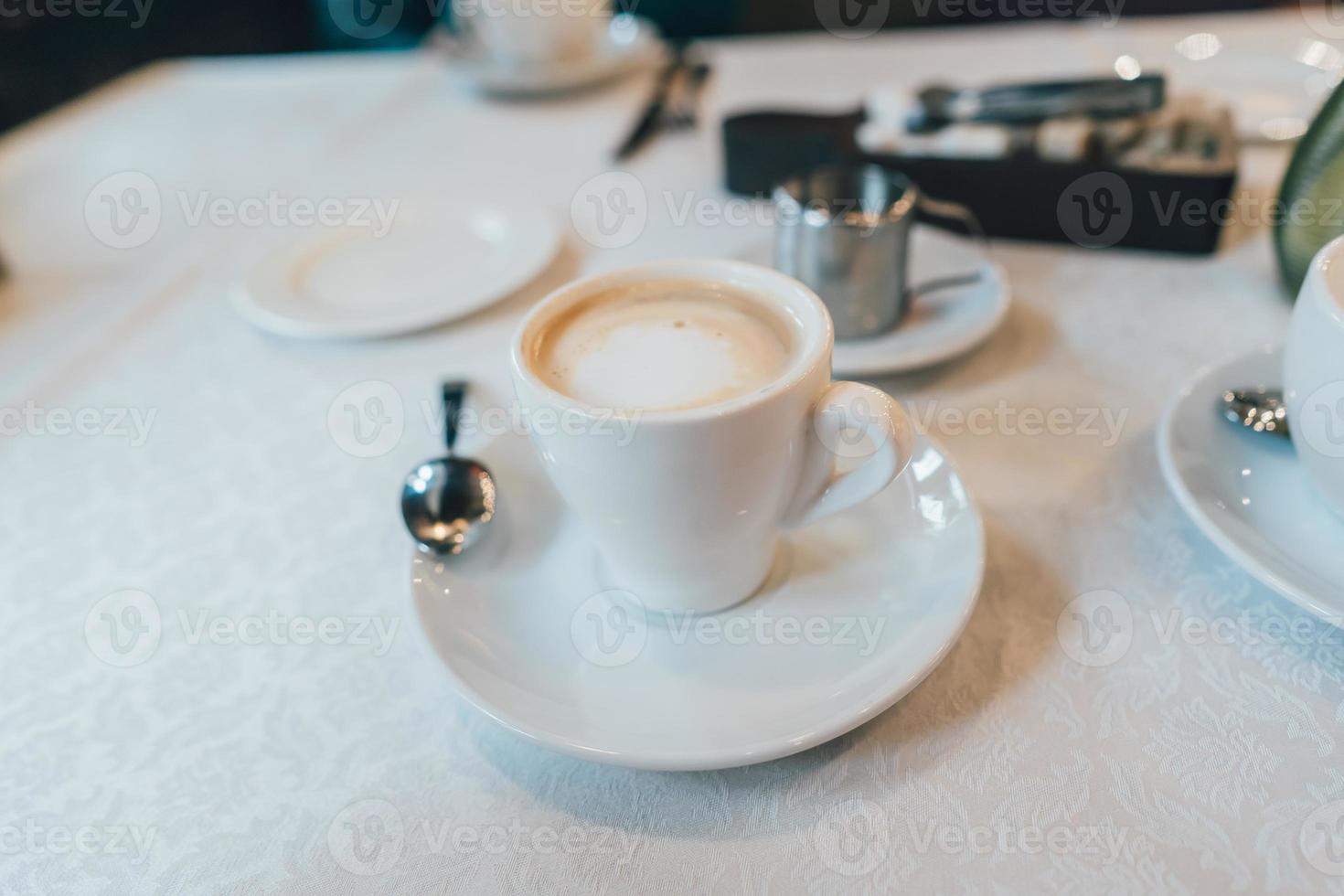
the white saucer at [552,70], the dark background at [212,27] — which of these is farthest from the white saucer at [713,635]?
the dark background at [212,27]

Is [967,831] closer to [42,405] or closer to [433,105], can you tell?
[42,405]

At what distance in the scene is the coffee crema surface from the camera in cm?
45

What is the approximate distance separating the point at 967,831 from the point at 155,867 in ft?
1.22

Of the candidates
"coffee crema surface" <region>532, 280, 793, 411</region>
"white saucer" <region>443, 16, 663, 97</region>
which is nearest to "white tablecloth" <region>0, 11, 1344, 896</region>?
"coffee crema surface" <region>532, 280, 793, 411</region>

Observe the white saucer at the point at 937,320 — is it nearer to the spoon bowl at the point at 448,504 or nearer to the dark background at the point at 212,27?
the spoon bowl at the point at 448,504

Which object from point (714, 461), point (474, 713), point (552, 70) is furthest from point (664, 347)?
point (552, 70)

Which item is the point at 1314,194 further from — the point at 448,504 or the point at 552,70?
the point at 552,70

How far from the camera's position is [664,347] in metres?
0.49

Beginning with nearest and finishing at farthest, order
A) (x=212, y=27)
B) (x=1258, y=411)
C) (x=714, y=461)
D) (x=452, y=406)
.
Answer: (x=714, y=461) → (x=1258, y=411) → (x=452, y=406) → (x=212, y=27)

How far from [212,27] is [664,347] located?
7.63 feet

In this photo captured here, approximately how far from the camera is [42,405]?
733 millimetres

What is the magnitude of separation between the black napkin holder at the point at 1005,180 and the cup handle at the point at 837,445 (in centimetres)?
48

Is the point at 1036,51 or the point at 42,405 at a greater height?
the point at 1036,51

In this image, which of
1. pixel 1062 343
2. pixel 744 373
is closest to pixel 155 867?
pixel 744 373
